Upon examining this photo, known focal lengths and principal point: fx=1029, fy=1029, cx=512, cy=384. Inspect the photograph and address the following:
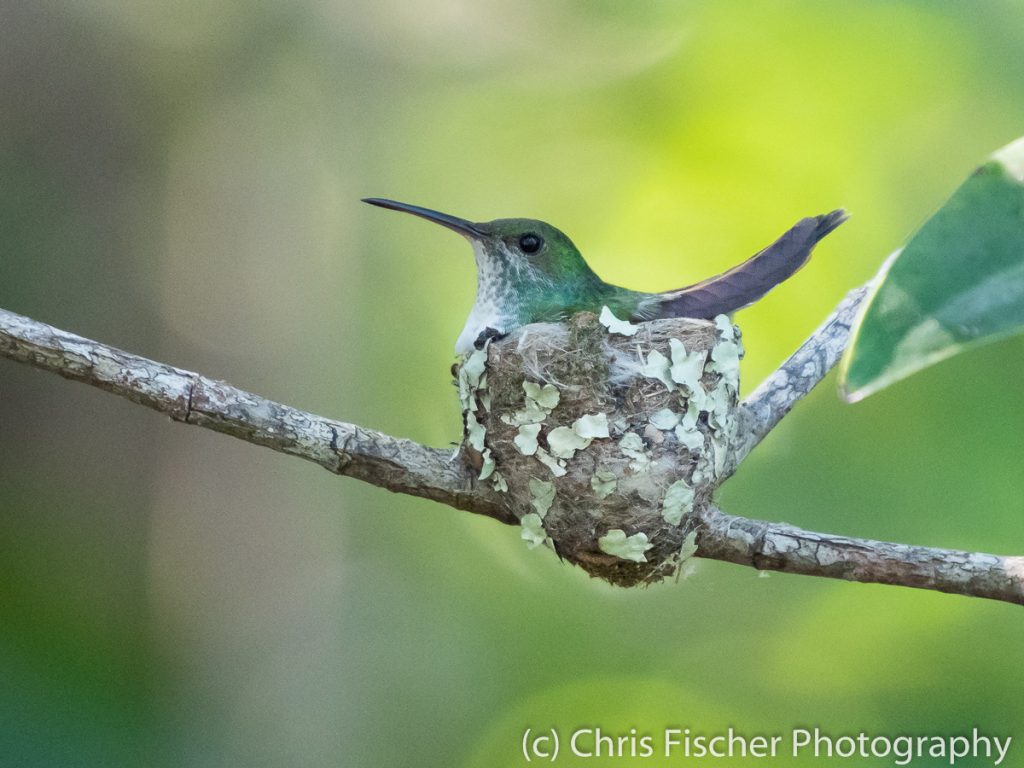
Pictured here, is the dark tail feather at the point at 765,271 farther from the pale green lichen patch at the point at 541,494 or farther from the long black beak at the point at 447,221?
the pale green lichen patch at the point at 541,494

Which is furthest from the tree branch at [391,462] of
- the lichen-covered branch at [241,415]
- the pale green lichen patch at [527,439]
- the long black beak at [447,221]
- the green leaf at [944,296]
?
the green leaf at [944,296]

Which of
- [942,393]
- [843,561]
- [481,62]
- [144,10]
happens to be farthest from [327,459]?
[481,62]

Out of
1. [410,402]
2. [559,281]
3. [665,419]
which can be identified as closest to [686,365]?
[665,419]

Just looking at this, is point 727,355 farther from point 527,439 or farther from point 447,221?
point 447,221

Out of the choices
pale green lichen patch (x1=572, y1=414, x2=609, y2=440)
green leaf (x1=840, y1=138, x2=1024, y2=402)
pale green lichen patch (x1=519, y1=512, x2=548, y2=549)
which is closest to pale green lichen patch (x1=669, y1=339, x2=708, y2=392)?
pale green lichen patch (x1=572, y1=414, x2=609, y2=440)

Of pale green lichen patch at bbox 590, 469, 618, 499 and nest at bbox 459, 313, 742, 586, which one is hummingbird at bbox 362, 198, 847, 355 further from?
pale green lichen patch at bbox 590, 469, 618, 499
